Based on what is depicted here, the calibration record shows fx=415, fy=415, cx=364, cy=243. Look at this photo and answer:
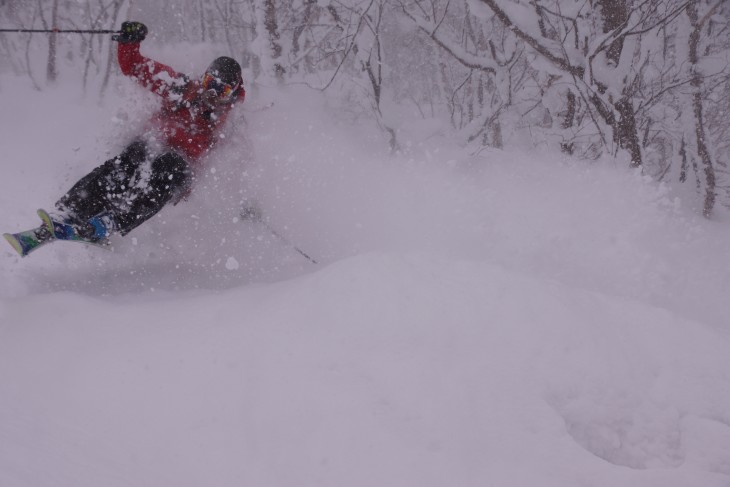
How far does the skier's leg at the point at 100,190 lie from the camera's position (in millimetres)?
3223

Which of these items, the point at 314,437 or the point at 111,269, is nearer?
the point at 314,437

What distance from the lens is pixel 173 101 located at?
3.58 m

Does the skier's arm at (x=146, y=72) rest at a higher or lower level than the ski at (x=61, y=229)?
higher

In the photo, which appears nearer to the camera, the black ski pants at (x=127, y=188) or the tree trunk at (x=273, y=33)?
the black ski pants at (x=127, y=188)

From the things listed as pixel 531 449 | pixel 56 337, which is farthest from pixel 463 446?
pixel 56 337

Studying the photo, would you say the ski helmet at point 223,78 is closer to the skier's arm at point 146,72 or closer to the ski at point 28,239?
the skier's arm at point 146,72

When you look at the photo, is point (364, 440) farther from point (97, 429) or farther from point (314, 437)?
point (97, 429)

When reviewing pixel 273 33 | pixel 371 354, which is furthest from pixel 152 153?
pixel 273 33

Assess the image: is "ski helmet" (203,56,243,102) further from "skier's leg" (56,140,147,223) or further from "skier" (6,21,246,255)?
"skier's leg" (56,140,147,223)

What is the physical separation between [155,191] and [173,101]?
83cm

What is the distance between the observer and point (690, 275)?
365 centimetres

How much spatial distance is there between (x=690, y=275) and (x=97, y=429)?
449 centimetres

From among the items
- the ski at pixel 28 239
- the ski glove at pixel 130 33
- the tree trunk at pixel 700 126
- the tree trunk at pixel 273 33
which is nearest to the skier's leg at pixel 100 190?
the ski at pixel 28 239

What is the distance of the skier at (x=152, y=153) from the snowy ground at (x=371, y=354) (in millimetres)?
336
